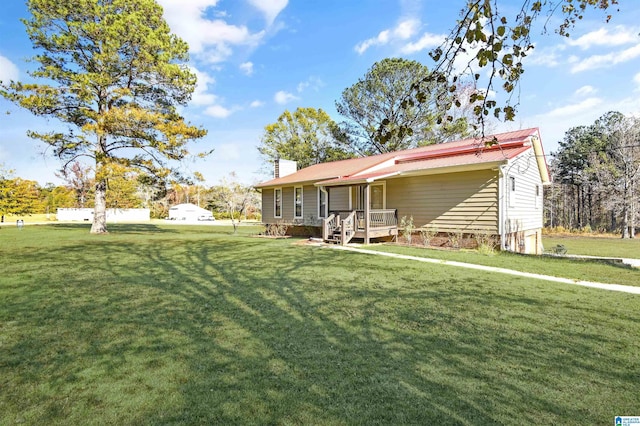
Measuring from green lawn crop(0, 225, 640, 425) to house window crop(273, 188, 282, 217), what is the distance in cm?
1384

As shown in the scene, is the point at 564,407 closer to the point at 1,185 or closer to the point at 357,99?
the point at 357,99

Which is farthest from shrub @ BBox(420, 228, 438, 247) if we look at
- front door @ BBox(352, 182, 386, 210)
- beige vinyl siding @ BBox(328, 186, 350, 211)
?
beige vinyl siding @ BBox(328, 186, 350, 211)

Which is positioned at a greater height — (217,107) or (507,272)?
(217,107)

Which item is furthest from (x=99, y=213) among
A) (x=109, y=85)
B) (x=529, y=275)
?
(x=529, y=275)

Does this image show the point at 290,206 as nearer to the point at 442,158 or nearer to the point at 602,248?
the point at 442,158

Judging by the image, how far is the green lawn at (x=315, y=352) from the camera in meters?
2.45

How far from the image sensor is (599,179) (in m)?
28.5

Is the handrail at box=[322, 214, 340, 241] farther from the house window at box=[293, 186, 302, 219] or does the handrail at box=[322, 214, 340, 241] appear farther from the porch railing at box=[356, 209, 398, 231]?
the house window at box=[293, 186, 302, 219]

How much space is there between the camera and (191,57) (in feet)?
67.5

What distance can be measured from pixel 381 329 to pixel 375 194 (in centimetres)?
1231

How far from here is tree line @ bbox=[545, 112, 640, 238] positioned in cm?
2570

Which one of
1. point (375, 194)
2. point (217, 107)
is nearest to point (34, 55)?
point (217, 107)

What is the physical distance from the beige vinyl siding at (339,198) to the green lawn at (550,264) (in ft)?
17.1

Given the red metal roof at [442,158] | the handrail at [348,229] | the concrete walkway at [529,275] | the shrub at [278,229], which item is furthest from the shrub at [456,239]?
the shrub at [278,229]
